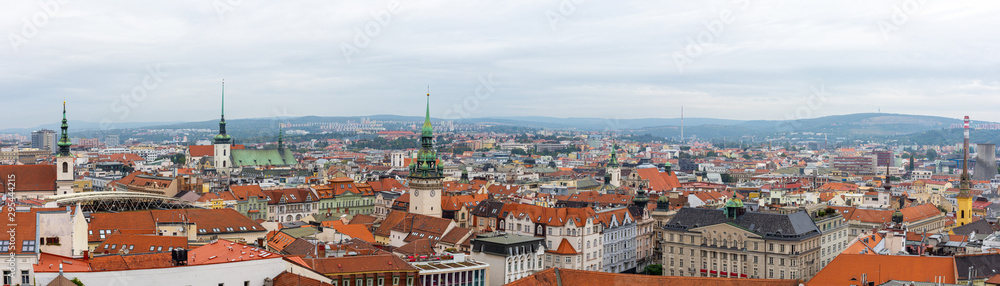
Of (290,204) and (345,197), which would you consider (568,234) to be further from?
(345,197)

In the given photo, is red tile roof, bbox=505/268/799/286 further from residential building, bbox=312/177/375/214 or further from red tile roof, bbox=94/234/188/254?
residential building, bbox=312/177/375/214

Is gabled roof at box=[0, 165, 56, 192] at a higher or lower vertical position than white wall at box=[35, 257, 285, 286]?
higher

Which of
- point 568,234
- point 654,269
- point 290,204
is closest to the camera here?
point 568,234

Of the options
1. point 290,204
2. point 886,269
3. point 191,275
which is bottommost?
point 290,204

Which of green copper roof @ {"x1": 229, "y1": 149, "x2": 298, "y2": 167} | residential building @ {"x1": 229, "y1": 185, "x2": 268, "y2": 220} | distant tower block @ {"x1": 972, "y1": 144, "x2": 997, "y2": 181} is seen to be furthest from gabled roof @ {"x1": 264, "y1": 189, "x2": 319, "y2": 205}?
distant tower block @ {"x1": 972, "y1": 144, "x2": 997, "y2": 181}

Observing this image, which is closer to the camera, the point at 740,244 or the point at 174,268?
the point at 174,268

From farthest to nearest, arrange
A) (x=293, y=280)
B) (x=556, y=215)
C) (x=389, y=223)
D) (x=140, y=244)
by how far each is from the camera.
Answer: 1. (x=389, y=223)
2. (x=556, y=215)
3. (x=140, y=244)
4. (x=293, y=280)

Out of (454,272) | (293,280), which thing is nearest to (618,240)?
(454,272)

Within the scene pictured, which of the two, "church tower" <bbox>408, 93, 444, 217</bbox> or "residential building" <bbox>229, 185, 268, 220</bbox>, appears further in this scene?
"residential building" <bbox>229, 185, 268, 220</bbox>

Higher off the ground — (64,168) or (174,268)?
(64,168)

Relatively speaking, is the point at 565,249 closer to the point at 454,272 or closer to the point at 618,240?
the point at 618,240

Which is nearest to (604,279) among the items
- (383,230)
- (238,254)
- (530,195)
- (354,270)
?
(354,270)
